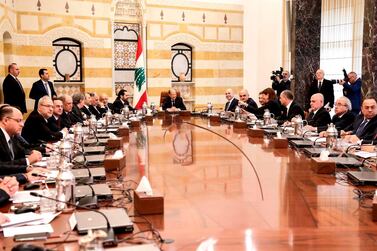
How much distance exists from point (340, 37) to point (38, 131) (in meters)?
8.13

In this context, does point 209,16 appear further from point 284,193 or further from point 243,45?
point 284,193

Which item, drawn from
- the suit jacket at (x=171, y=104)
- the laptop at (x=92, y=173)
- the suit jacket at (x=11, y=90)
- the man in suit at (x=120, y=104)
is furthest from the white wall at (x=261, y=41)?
the laptop at (x=92, y=173)

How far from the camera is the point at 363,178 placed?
10.7 ft

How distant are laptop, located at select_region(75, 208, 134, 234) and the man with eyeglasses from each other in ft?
11.3

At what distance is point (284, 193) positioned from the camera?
309 centimetres

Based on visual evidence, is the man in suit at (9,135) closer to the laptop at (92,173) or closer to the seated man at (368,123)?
the laptop at (92,173)

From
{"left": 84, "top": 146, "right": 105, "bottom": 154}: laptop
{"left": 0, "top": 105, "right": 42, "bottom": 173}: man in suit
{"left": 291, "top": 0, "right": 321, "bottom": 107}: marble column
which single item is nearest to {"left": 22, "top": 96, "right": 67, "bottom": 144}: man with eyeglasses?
{"left": 84, "top": 146, "right": 105, "bottom": 154}: laptop

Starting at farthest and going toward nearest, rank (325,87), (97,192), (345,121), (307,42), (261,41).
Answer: (261,41), (307,42), (325,87), (345,121), (97,192)

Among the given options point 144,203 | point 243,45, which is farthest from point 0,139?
point 243,45

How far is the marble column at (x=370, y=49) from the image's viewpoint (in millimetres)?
7633

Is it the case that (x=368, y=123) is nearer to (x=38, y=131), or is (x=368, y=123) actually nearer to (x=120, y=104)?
(x=38, y=131)

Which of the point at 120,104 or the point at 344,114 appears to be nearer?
the point at 344,114

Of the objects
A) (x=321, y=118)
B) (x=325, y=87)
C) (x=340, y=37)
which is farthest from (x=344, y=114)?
(x=340, y=37)

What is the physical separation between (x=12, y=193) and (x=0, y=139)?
4.40 feet
